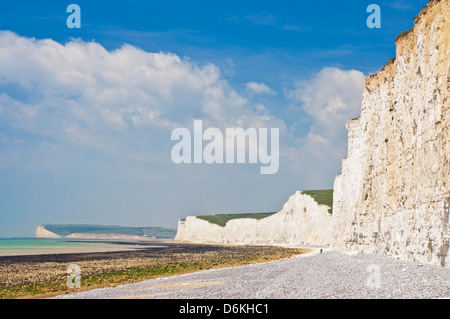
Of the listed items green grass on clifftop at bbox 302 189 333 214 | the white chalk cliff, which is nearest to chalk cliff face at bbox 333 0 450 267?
the white chalk cliff

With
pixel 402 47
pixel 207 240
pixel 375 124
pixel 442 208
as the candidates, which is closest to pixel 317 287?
pixel 442 208

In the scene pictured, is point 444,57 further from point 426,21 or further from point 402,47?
point 402,47

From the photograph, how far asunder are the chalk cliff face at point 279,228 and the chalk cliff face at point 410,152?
142 feet

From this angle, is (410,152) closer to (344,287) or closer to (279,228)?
(344,287)

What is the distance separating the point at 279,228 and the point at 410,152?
3505 inches

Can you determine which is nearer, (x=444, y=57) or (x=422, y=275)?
(x=422, y=275)

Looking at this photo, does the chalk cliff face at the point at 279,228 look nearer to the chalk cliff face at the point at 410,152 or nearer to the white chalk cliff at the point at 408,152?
the white chalk cliff at the point at 408,152

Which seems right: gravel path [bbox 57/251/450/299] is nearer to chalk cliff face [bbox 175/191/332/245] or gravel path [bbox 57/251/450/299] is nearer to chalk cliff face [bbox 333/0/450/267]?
chalk cliff face [bbox 333/0/450/267]

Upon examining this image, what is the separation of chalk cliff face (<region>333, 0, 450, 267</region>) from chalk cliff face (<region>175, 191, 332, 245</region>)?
43.3 meters

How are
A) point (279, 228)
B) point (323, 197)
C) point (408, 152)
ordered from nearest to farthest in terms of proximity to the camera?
point (408, 152) < point (323, 197) < point (279, 228)

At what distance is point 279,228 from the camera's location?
365 feet

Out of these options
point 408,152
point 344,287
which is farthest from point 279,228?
point 344,287
